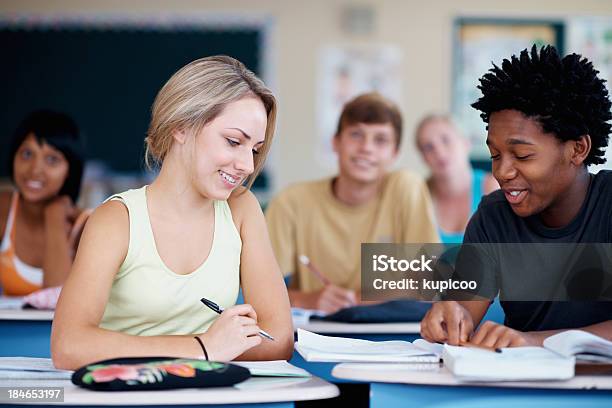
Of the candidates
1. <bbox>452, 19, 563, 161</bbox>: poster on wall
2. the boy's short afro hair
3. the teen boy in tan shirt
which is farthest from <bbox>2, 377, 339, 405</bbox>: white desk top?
<bbox>452, 19, 563, 161</bbox>: poster on wall

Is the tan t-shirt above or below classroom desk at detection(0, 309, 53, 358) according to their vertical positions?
above

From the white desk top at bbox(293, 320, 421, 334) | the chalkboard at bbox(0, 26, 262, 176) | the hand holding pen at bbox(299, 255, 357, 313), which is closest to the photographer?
the white desk top at bbox(293, 320, 421, 334)

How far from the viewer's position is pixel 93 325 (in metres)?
1.73

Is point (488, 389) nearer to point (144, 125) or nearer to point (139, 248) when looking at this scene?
point (139, 248)

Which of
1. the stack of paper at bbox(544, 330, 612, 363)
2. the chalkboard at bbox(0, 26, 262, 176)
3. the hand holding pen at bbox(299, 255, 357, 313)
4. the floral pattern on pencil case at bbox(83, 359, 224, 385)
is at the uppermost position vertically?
the chalkboard at bbox(0, 26, 262, 176)

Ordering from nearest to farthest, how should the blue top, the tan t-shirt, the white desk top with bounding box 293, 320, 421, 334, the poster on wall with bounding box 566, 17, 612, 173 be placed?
the white desk top with bounding box 293, 320, 421, 334 < the tan t-shirt < the blue top < the poster on wall with bounding box 566, 17, 612, 173

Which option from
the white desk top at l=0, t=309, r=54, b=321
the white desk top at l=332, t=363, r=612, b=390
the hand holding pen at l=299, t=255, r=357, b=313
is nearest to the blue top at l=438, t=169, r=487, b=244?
the hand holding pen at l=299, t=255, r=357, b=313

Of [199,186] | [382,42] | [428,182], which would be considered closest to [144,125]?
[382,42]

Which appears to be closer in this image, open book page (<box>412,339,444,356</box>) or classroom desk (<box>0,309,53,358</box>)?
open book page (<box>412,339,444,356</box>)

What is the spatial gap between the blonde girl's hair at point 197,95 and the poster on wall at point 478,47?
15.0ft

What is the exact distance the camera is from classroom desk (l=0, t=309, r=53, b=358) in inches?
99.9

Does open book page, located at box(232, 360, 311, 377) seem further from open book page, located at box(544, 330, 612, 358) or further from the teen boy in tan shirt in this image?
the teen boy in tan shirt

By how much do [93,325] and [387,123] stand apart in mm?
1956

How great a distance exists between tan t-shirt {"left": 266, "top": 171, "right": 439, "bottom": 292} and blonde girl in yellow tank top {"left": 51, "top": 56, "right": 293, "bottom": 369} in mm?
1284
